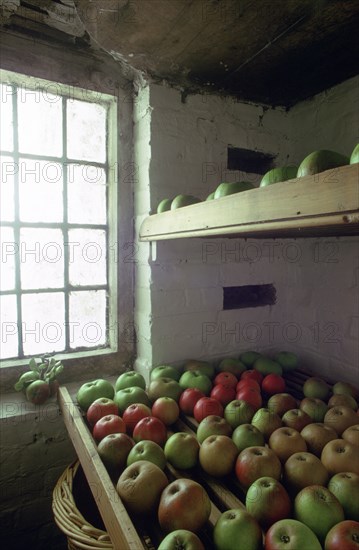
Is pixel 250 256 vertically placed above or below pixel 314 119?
below

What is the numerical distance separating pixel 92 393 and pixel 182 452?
16.3 inches

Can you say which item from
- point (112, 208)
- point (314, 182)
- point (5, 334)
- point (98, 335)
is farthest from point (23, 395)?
point (314, 182)

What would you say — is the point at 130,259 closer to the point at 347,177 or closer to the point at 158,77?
the point at 158,77

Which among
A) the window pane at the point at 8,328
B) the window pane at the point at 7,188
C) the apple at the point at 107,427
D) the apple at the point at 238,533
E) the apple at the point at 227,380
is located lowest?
the apple at the point at 238,533

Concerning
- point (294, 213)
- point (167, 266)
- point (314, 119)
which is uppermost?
point (314, 119)

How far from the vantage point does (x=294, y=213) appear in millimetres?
654

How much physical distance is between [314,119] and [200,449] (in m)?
1.51

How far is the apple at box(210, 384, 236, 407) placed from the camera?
3.84ft

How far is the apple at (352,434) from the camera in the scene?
877 millimetres

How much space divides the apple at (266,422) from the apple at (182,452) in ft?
0.64

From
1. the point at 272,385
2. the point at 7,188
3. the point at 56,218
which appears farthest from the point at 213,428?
the point at 7,188

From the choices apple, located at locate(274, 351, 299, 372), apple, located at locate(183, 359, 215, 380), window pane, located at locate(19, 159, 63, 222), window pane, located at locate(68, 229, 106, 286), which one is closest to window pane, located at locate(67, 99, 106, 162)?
window pane, located at locate(19, 159, 63, 222)

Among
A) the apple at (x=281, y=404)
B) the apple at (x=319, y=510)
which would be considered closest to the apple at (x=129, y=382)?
the apple at (x=281, y=404)

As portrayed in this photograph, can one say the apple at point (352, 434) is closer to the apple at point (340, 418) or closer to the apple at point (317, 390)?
the apple at point (340, 418)
